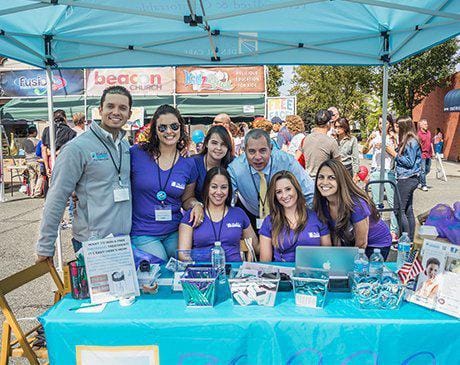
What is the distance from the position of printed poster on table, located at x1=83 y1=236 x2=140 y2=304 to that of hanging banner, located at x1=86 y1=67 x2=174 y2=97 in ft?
34.9

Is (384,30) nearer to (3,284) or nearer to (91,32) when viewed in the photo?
(91,32)

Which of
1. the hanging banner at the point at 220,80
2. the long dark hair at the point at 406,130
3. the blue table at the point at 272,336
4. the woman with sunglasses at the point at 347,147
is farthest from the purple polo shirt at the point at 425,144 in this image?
the blue table at the point at 272,336

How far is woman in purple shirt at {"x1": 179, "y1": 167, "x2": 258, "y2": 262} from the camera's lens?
2.67 metres

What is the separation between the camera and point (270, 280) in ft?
6.64

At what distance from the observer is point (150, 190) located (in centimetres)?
260

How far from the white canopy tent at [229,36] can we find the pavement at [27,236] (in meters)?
1.60

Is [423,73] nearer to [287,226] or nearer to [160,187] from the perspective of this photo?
[287,226]

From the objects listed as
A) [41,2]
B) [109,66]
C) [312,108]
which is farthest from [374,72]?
[41,2]

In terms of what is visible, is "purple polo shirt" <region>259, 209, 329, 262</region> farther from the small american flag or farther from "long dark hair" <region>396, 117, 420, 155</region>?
"long dark hair" <region>396, 117, 420, 155</region>

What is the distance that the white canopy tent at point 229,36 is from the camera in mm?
3305

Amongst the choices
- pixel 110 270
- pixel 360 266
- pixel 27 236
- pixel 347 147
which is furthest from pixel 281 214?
pixel 27 236

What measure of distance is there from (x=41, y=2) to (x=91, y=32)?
1.15m

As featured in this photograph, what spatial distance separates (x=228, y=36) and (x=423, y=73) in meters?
18.4

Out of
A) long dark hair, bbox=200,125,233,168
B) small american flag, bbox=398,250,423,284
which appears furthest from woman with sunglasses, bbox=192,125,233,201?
small american flag, bbox=398,250,423,284
